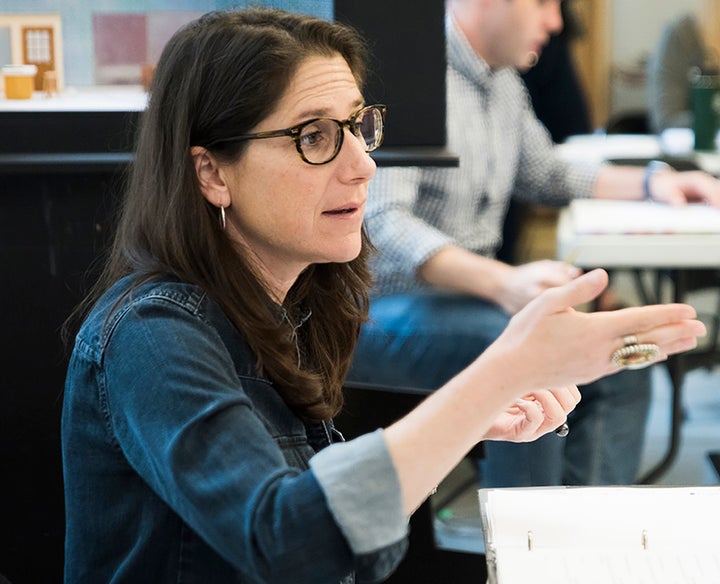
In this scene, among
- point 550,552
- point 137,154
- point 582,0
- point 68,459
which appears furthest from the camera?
point 582,0

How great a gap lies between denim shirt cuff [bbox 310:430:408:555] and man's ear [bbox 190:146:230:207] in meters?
0.40

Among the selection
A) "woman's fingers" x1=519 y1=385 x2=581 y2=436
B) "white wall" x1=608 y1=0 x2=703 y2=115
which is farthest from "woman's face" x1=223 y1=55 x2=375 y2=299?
"white wall" x1=608 y1=0 x2=703 y2=115

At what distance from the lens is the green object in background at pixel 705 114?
3246 millimetres

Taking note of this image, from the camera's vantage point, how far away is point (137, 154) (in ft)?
4.34

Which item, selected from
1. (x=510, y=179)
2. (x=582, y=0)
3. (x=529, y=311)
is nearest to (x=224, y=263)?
(x=529, y=311)

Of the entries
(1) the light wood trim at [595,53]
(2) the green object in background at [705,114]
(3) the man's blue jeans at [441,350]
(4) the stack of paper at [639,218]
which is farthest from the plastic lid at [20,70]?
(1) the light wood trim at [595,53]

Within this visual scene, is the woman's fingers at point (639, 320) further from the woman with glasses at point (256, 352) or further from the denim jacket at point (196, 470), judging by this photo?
the denim jacket at point (196, 470)

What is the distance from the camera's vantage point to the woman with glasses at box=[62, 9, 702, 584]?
0.98m

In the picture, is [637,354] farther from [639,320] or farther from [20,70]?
[20,70]

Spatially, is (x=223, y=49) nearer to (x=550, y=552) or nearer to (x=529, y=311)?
(x=529, y=311)

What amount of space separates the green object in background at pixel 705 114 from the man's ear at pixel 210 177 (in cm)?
230

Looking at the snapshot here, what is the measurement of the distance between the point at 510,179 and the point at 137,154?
1.59 meters

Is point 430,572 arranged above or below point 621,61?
below

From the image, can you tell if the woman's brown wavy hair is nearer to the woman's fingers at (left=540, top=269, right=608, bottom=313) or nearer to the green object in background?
the woman's fingers at (left=540, top=269, right=608, bottom=313)
